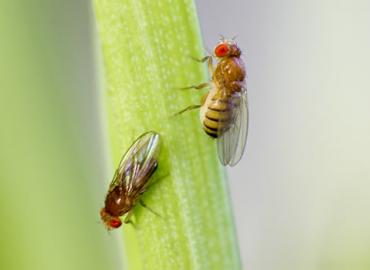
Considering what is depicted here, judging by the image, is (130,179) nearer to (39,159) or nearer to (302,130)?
(39,159)

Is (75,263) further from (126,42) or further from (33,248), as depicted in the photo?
(126,42)

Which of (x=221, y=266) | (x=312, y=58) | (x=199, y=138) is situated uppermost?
(x=312, y=58)

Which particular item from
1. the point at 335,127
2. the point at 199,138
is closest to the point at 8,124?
the point at 199,138

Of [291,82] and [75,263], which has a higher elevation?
[291,82]

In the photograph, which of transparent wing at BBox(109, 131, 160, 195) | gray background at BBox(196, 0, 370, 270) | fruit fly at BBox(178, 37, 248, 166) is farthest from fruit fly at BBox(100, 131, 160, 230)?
gray background at BBox(196, 0, 370, 270)

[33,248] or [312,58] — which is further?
[312,58]

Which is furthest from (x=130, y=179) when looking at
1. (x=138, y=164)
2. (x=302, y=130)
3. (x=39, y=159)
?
(x=302, y=130)
